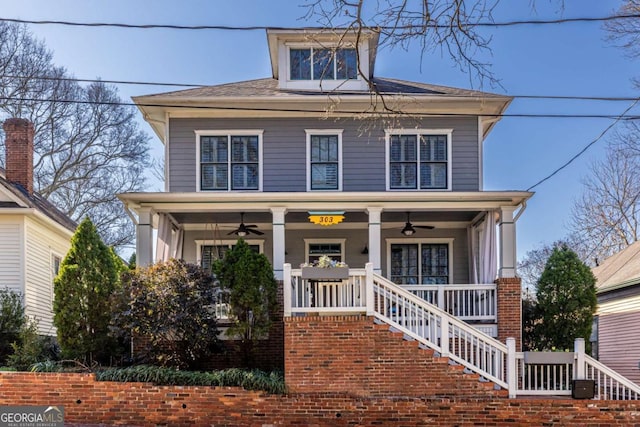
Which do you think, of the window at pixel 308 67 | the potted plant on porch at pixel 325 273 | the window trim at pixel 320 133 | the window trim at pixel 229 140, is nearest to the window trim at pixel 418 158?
the window trim at pixel 320 133

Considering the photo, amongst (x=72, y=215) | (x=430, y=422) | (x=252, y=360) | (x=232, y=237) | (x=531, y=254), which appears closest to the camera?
(x=430, y=422)

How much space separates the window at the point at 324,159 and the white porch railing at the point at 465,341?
398cm

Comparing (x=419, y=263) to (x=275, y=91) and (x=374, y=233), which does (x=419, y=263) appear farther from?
(x=275, y=91)

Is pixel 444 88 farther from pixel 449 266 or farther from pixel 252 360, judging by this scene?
pixel 252 360

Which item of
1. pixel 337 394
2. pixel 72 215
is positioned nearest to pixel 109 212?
pixel 72 215

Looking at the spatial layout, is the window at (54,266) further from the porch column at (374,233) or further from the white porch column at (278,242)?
the porch column at (374,233)

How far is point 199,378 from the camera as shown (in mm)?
8797

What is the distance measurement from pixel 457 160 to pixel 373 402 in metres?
6.50

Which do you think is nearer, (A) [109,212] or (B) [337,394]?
(B) [337,394]

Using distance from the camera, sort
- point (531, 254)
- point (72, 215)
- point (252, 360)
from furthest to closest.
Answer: point (531, 254), point (72, 215), point (252, 360)

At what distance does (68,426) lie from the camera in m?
8.39

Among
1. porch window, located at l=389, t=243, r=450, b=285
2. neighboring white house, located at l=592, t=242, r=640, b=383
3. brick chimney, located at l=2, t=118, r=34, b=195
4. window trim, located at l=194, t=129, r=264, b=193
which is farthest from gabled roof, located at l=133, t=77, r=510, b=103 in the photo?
neighboring white house, located at l=592, t=242, r=640, b=383

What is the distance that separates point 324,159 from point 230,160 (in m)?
2.20

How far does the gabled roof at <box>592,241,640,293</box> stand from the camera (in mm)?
14656
